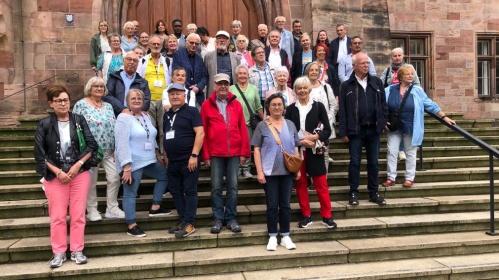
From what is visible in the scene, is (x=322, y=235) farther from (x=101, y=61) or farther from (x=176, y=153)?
(x=101, y=61)

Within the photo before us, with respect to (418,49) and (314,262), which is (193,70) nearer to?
(314,262)

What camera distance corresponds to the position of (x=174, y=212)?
4.73 meters

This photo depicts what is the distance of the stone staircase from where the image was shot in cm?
385

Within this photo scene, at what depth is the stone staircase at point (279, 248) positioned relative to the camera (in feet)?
12.6

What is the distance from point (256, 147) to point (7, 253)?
8.82ft

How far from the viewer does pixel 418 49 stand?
38.8ft

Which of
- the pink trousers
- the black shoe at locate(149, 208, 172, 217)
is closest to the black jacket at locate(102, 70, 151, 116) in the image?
the pink trousers

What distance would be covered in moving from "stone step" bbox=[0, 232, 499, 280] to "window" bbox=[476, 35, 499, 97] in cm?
916

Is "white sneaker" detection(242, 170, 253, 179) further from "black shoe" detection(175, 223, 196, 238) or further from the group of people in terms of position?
"black shoe" detection(175, 223, 196, 238)

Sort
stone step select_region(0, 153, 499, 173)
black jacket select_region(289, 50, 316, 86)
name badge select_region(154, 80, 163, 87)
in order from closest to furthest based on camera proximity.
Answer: name badge select_region(154, 80, 163, 87)
stone step select_region(0, 153, 499, 173)
black jacket select_region(289, 50, 316, 86)

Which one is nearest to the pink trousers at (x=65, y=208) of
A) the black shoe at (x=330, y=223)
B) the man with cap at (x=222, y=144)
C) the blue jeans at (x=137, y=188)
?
the blue jeans at (x=137, y=188)

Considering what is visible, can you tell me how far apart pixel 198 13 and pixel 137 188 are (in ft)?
20.1

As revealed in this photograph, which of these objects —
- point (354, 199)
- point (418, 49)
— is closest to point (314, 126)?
point (354, 199)

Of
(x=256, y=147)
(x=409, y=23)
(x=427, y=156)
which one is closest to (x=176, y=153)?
(x=256, y=147)
